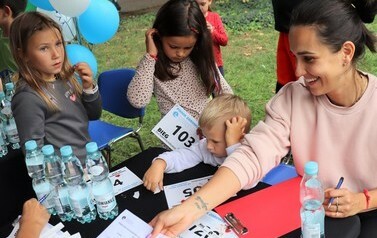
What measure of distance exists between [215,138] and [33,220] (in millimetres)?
848

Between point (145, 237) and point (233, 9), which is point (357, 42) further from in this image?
point (233, 9)

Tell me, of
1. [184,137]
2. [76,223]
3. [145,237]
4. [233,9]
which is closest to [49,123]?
[184,137]

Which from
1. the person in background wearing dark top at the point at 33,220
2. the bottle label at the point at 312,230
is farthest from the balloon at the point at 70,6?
the bottle label at the point at 312,230

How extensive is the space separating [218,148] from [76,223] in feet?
2.29

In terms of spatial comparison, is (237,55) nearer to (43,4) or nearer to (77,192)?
(43,4)

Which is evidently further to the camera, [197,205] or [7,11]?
[7,11]

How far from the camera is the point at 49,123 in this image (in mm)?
2395

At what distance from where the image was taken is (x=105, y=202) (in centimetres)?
157

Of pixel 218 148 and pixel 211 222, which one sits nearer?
pixel 211 222

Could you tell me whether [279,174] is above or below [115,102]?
above

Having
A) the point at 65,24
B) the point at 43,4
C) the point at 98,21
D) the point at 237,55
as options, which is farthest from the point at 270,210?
Result: the point at 237,55

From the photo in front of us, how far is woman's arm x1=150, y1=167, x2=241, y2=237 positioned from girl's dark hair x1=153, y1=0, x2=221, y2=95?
1.18 meters

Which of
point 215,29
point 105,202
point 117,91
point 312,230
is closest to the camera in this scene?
point 312,230

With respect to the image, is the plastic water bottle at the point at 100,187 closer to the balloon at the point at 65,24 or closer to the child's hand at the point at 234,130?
the child's hand at the point at 234,130
